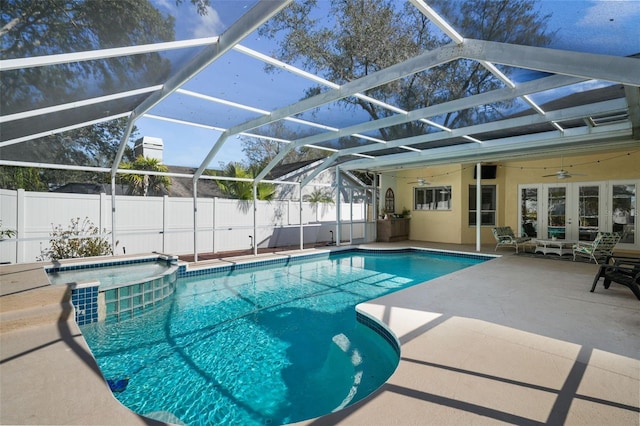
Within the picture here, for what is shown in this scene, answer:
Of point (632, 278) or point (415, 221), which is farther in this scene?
point (415, 221)

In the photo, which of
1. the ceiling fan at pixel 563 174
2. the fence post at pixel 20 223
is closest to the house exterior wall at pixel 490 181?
the ceiling fan at pixel 563 174

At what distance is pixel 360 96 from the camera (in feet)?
17.7

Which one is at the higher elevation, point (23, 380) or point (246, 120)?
point (246, 120)

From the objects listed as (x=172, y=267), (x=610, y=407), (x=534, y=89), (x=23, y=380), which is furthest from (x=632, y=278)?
(x=172, y=267)

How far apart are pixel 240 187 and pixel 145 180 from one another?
3.23 metres

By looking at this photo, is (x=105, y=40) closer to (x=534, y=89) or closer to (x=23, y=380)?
(x=23, y=380)

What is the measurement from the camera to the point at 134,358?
4016mm

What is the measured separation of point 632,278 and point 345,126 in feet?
19.6

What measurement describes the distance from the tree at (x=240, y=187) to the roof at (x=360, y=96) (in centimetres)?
254

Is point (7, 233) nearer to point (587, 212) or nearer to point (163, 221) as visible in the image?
point (163, 221)

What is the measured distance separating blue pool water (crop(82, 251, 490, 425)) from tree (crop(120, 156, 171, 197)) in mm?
5440

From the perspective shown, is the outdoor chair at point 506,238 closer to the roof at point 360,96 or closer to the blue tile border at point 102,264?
the roof at point 360,96

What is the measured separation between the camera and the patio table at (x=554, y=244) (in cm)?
958

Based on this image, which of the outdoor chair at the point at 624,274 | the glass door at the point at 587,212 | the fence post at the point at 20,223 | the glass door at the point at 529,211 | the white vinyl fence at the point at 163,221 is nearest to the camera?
the outdoor chair at the point at 624,274
